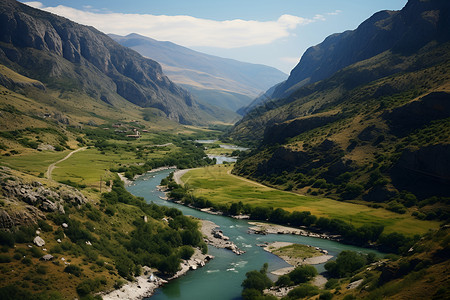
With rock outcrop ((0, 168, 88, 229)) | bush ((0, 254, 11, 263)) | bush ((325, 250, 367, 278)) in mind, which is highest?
rock outcrop ((0, 168, 88, 229))

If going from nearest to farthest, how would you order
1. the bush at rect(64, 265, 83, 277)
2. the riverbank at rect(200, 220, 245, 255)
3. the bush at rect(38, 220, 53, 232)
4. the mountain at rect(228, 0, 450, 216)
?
1. the bush at rect(64, 265, 83, 277)
2. the bush at rect(38, 220, 53, 232)
3. the riverbank at rect(200, 220, 245, 255)
4. the mountain at rect(228, 0, 450, 216)

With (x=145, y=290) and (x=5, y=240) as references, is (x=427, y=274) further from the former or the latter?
(x=5, y=240)

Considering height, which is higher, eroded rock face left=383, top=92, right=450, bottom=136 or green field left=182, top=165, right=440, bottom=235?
eroded rock face left=383, top=92, right=450, bottom=136

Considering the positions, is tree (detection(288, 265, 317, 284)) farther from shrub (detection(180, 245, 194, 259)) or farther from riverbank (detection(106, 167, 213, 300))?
shrub (detection(180, 245, 194, 259))

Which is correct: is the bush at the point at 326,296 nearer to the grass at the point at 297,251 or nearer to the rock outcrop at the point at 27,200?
the grass at the point at 297,251

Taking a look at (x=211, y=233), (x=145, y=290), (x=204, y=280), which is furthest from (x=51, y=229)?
(x=211, y=233)

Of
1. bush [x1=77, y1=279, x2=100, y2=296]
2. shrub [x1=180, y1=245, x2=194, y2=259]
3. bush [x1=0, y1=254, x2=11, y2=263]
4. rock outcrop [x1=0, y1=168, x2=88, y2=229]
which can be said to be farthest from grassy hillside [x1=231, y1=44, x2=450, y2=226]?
bush [x1=0, y1=254, x2=11, y2=263]

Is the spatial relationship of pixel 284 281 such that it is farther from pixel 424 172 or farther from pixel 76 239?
pixel 424 172
